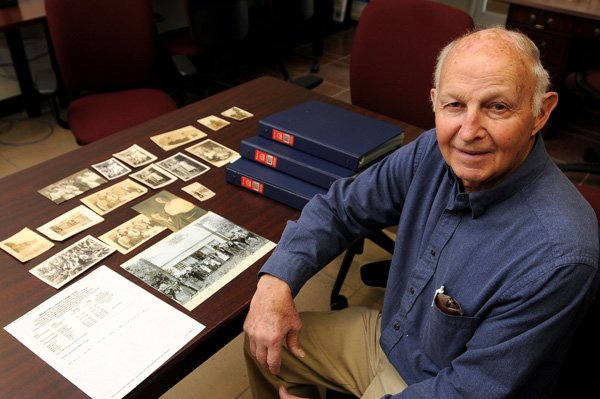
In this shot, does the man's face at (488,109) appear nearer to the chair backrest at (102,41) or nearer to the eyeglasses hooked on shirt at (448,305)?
the eyeglasses hooked on shirt at (448,305)

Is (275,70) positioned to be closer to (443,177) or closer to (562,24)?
(562,24)

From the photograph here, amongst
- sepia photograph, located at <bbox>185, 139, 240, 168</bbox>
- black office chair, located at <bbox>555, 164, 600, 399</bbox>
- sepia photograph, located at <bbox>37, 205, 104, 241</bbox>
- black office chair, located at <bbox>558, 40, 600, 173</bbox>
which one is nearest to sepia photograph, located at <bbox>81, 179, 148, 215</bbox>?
sepia photograph, located at <bbox>37, 205, 104, 241</bbox>

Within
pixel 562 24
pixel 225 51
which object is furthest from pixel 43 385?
pixel 562 24

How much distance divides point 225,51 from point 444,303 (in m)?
2.87

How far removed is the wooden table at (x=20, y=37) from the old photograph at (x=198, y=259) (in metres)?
2.08

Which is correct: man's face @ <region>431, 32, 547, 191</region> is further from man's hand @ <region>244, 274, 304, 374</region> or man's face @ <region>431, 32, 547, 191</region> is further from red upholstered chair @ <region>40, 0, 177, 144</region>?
red upholstered chair @ <region>40, 0, 177, 144</region>

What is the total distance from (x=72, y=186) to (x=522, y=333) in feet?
3.75

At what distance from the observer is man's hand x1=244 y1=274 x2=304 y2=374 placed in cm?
110

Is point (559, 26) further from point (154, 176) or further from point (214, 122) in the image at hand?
point (154, 176)

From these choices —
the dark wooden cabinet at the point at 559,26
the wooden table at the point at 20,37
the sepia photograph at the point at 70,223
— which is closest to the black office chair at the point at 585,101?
the dark wooden cabinet at the point at 559,26

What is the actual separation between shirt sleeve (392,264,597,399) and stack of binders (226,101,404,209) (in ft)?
1.90

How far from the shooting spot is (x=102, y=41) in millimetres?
2416

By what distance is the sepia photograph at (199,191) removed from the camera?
140cm

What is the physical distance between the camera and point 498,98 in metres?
0.92
